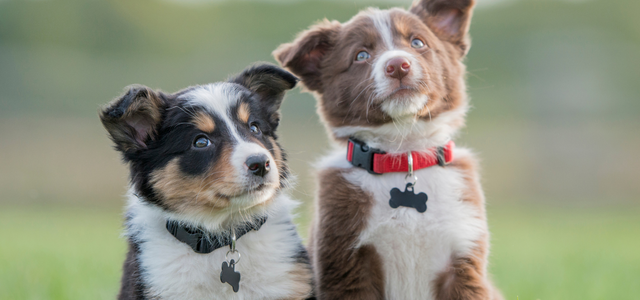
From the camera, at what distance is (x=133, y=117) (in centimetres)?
319

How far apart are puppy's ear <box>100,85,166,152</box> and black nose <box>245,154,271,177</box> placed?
2.19ft

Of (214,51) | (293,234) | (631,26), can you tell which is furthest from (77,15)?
(631,26)

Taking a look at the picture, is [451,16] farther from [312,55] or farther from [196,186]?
[196,186]

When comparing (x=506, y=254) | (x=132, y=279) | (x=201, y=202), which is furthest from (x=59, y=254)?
(x=506, y=254)

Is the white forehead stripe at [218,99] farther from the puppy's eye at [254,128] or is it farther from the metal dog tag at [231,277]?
the metal dog tag at [231,277]

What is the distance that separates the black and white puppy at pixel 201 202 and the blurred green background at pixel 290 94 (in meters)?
6.34

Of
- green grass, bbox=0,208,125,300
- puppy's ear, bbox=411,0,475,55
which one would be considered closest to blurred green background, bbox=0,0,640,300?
green grass, bbox=0,208,125,300

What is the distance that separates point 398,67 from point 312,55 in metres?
0.89

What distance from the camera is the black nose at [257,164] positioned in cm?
296

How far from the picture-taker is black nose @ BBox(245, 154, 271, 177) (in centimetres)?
296

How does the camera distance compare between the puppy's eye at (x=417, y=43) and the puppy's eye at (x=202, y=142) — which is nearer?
the puppy's eye at (x=202, y=142)

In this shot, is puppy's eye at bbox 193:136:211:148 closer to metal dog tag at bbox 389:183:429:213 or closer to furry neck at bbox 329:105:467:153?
furry neck at bbox 329:105:467:153

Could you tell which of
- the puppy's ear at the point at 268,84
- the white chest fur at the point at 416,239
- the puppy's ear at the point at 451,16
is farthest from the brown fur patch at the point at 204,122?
the puppy's ear at the point at 451,16

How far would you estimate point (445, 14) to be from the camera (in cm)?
411
